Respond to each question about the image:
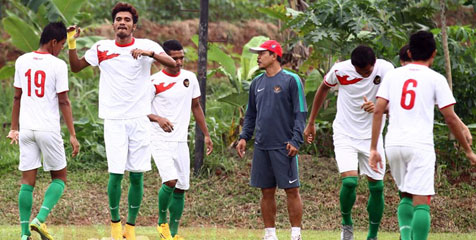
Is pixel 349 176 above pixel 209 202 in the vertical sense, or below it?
above

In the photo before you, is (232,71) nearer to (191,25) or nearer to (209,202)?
(209,202)

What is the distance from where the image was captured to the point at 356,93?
9688mm

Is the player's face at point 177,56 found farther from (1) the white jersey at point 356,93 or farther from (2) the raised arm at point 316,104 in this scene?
(1) the white jersey at point 356,93

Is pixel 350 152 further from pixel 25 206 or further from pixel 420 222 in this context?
pixel 25 206

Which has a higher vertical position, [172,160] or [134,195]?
[172,160]

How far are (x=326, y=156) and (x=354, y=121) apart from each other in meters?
6.08

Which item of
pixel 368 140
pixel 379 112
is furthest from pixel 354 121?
pixel 379 112

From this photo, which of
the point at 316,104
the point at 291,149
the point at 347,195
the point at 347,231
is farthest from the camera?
the point at 316,104

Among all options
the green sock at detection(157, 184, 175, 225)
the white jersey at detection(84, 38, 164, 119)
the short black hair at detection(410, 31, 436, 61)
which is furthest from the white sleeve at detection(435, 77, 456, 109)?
the green sock at detection(157, 184, 175, 225)

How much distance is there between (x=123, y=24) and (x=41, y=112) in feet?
4.38

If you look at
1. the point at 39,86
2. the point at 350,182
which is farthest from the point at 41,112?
the point at 350,182

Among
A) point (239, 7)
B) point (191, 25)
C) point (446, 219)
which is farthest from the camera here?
point (239, 7)

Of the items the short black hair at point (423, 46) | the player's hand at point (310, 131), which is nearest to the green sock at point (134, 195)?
the player's hand at point (310, 131)

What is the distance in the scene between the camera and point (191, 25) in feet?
75.0
